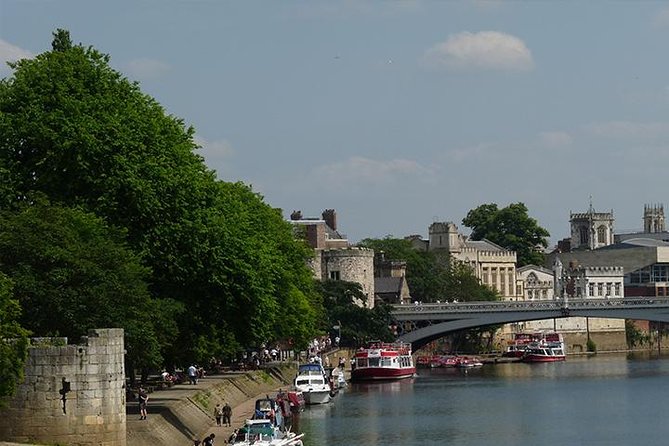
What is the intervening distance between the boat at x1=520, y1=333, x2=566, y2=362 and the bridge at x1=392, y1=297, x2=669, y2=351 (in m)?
8.45

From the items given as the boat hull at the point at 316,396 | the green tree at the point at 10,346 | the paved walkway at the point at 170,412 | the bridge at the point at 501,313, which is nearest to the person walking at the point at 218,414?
the paved walkway at the point at 170,412

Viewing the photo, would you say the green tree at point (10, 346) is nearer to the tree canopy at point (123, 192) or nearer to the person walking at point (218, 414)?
the tree canopy at point (123, 192)

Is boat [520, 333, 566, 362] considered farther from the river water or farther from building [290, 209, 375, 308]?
the river water

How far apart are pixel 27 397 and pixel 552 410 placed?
40.1 meters

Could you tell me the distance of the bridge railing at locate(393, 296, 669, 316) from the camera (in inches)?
4899

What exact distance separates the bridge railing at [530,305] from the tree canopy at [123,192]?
218 feet

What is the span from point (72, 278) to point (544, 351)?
93457 millimetres

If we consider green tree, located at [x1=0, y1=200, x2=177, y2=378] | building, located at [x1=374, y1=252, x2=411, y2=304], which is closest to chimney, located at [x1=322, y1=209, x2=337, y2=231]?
building, located at [x1=374, y1=252, x2=411, y2=304]

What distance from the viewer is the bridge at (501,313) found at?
400 feet

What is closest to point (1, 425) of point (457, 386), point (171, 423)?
point (171, 423)

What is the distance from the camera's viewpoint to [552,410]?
78812mm

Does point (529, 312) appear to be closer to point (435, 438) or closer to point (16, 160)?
point (435, 438)

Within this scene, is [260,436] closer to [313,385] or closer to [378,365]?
[313,385]

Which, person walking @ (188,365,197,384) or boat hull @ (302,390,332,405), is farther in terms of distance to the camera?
boat hull @ (302,390,332,405)
